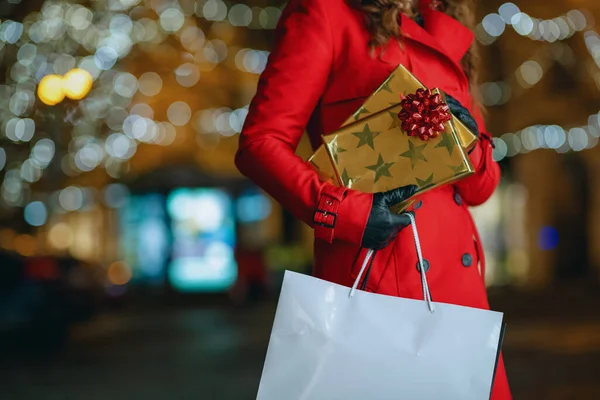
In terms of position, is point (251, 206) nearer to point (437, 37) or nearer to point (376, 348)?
point (437, 37)

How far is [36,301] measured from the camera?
487 inches

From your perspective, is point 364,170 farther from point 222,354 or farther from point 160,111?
point 160,111

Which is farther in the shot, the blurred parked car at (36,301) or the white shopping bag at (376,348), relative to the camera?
the blurred parked car at (36,301)

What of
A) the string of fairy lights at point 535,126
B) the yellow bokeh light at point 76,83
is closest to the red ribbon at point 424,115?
the yellow bokeh light at point 76,83

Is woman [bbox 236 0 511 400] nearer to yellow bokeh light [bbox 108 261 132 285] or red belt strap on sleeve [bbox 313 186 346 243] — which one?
red belt strap on sleeve [bbox 313 186 346 243]

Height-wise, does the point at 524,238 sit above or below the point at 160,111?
below

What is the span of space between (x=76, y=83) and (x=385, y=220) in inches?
550

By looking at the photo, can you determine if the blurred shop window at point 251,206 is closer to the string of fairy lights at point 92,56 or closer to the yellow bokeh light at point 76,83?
the string of fairy lights at point 92,56

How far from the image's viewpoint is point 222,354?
34.8ft

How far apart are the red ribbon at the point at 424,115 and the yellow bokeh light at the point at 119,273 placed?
18.4 meters

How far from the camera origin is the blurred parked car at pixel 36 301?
1205cm

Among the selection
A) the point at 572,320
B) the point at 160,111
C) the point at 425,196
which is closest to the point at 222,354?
the point at 572,320

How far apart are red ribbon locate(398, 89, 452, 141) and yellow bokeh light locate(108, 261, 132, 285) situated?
18.4 meters

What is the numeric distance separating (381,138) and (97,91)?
50.3 ft
